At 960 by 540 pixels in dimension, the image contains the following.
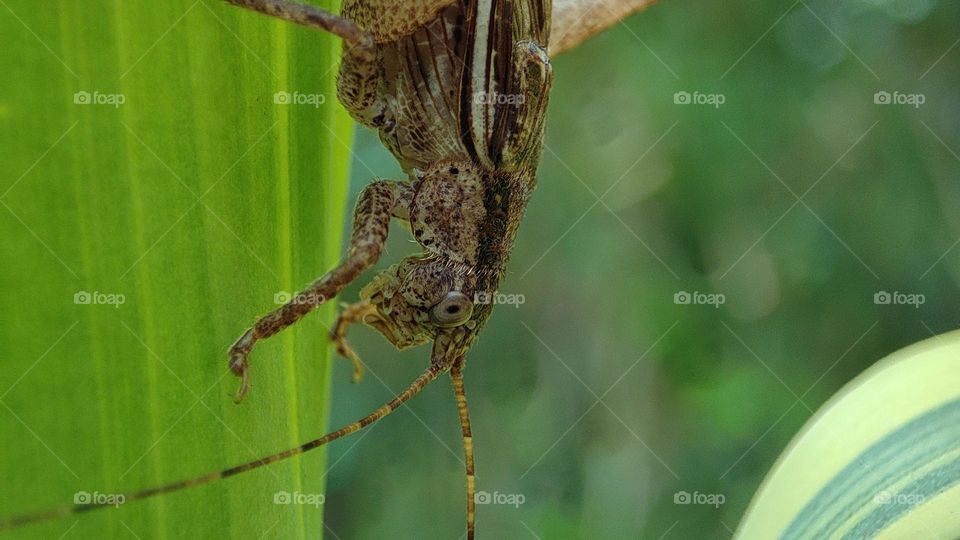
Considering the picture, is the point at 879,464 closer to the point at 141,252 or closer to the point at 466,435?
the point at 466,435

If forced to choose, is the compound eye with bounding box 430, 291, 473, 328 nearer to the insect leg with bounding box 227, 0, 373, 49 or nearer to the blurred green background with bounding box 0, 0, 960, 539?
the insect leg with bounding box 227, 0, 373, 49

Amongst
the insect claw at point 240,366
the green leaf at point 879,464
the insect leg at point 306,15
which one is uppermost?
the insect leg at point 306,15

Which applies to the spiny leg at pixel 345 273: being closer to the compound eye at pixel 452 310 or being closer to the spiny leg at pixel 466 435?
the compound eye at pixel 452 310

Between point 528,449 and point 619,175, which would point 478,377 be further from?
point 619,175

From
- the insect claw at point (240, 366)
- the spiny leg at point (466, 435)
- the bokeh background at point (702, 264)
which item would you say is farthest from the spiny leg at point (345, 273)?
the bokeh background at point (702, 264)

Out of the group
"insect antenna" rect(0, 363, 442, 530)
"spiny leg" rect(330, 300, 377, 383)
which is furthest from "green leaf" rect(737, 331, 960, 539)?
"spiny leg" rect(330, 300, 377, 383)

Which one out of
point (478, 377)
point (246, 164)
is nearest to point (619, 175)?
point (478, 377)
